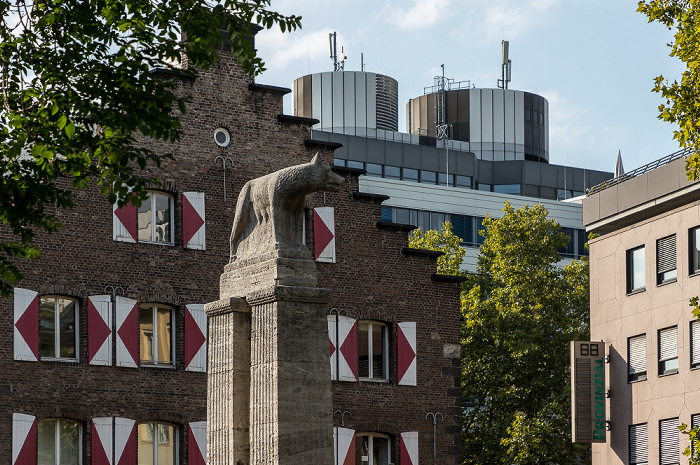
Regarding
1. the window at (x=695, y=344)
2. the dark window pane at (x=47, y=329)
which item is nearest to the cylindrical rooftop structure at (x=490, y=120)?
the window at (x=695, y=344)

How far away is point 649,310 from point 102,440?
1635 centimetres

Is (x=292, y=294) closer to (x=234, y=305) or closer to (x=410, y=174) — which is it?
(x=234, y=305)

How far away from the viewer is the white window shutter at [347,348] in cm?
3575

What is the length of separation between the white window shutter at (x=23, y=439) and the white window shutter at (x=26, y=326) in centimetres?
130

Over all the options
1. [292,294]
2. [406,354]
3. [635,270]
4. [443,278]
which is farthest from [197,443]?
[292,294]

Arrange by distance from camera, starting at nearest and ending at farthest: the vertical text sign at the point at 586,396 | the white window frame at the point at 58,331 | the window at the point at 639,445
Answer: the white window frame at the point at 58,331 → the window at the point at 639,445 → the vertical text sign at the point at 586,396

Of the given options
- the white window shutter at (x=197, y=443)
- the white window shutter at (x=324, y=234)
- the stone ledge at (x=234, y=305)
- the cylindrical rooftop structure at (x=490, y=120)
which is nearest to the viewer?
the stone ledge at (x=234, y=305)

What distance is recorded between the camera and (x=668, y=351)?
1570 inches

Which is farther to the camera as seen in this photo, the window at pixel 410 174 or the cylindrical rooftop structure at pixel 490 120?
the cylindrical rooftop structure at pixel 490 120

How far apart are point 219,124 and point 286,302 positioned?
17056mm

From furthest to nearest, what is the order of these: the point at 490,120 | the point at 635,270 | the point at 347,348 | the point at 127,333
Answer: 1. the point at 490,120
2. the point at 635,270
3. the point at 347,348
4. the point at 127,333

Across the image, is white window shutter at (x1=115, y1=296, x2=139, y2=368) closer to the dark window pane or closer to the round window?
the dark window pane

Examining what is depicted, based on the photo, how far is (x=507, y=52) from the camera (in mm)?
96438

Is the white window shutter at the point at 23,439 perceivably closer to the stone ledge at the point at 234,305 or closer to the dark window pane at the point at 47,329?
the dark window pane at the point at 47,329
